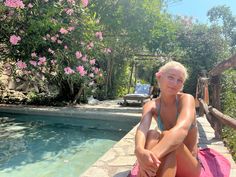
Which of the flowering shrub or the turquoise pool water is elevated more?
the flowering shrub

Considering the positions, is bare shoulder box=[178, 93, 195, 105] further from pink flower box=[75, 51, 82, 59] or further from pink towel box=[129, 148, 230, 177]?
pink flower box=[75, 51, 82, 59]

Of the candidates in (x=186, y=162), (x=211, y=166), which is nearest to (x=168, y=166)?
(x=186, y=162)

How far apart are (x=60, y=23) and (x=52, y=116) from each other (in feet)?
8.92

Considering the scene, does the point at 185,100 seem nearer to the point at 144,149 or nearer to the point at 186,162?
the point at 186,162

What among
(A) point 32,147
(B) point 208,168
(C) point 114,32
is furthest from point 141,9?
(B) point 208,168

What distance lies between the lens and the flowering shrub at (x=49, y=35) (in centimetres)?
800

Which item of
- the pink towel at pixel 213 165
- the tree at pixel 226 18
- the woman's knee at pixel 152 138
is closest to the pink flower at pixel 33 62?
the pink towel at pixel 213 165

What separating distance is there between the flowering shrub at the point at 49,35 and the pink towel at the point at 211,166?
5.15 metres

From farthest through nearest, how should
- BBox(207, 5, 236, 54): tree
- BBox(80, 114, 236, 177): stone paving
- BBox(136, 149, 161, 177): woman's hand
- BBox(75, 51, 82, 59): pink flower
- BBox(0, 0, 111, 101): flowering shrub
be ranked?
1. BBox(207, 5, 236, 54): tree
2. BBox(75, 51, 82, 59): pink flower
3. BBox(0, 0, 111, 101): flowering shrub
4. BBox(80, 114, 236, 177): stone paving
5. BBox(136, 149, 161, 177): woman's hand

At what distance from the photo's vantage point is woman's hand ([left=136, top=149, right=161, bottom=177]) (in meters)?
2.46

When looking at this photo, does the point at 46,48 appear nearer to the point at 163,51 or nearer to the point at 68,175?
the point at 68,175

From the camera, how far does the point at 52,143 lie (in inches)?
274

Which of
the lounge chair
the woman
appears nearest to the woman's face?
the woman

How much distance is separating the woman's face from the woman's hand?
0.69 metres
